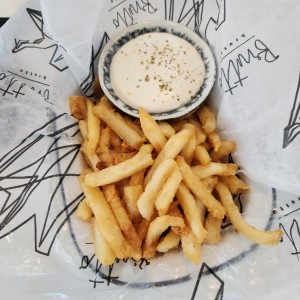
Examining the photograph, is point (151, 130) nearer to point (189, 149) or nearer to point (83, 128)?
point (189, 149)

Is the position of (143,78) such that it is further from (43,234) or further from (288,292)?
(288,292)

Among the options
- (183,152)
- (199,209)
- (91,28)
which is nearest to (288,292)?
(199,209)

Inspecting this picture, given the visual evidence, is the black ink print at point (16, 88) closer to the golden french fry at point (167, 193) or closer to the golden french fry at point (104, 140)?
the golden french fry at point (104, 140)

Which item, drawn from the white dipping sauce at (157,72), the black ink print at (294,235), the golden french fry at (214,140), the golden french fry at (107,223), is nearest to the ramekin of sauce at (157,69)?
the white dipping sauce at (157,72)

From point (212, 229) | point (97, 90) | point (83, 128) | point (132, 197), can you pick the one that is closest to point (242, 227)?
point (212, 229)

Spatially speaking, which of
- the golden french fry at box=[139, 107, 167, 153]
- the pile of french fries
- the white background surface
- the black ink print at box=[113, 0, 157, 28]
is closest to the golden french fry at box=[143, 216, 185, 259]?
the pile of french fries

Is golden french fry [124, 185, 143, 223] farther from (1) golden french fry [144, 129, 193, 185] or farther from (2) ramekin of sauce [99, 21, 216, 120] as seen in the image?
(2) ramekin of sauce [99, 21, 216, 120]

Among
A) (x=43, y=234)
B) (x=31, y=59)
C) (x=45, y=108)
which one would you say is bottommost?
(x=43, y=234)
